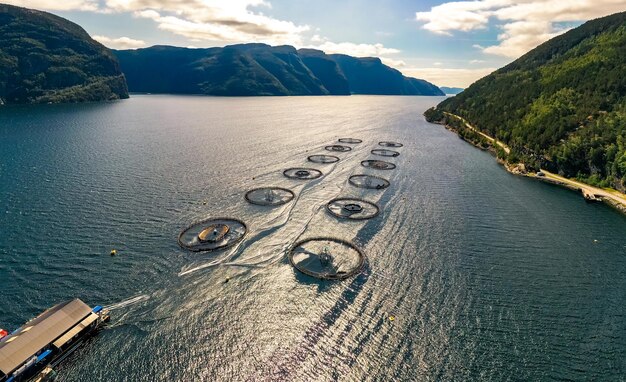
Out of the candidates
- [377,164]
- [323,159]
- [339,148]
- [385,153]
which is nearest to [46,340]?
[323,159]

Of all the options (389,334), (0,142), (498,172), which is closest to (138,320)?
(389,334)

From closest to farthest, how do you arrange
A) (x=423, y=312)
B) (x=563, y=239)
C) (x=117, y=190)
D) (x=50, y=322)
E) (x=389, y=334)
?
(x=50, y=322) → (x=389, y=334) → (x=423, y=312) → (x=563, y=239) → (x=117, y=190)

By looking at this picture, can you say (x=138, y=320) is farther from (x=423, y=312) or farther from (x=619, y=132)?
(x=619, y=132)

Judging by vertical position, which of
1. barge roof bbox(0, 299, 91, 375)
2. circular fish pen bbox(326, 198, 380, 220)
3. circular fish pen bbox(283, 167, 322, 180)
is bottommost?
circular fish pen bbox(283, 167, 322, 180)

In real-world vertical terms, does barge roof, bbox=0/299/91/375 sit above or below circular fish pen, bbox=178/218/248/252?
above

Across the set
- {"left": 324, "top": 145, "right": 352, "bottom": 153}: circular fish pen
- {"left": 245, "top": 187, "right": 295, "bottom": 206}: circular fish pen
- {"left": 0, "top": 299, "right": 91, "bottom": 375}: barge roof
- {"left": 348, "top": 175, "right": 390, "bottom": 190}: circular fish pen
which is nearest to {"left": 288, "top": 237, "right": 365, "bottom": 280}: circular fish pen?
{"left": 245, "top": 187, "right": 295, "bottom": 206}: circular fish pen

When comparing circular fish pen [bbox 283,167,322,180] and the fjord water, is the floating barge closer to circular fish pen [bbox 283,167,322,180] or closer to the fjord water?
the fjord water

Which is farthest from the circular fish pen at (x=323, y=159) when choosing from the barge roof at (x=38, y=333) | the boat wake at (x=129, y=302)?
the barge roof at (x=38, y=333)
